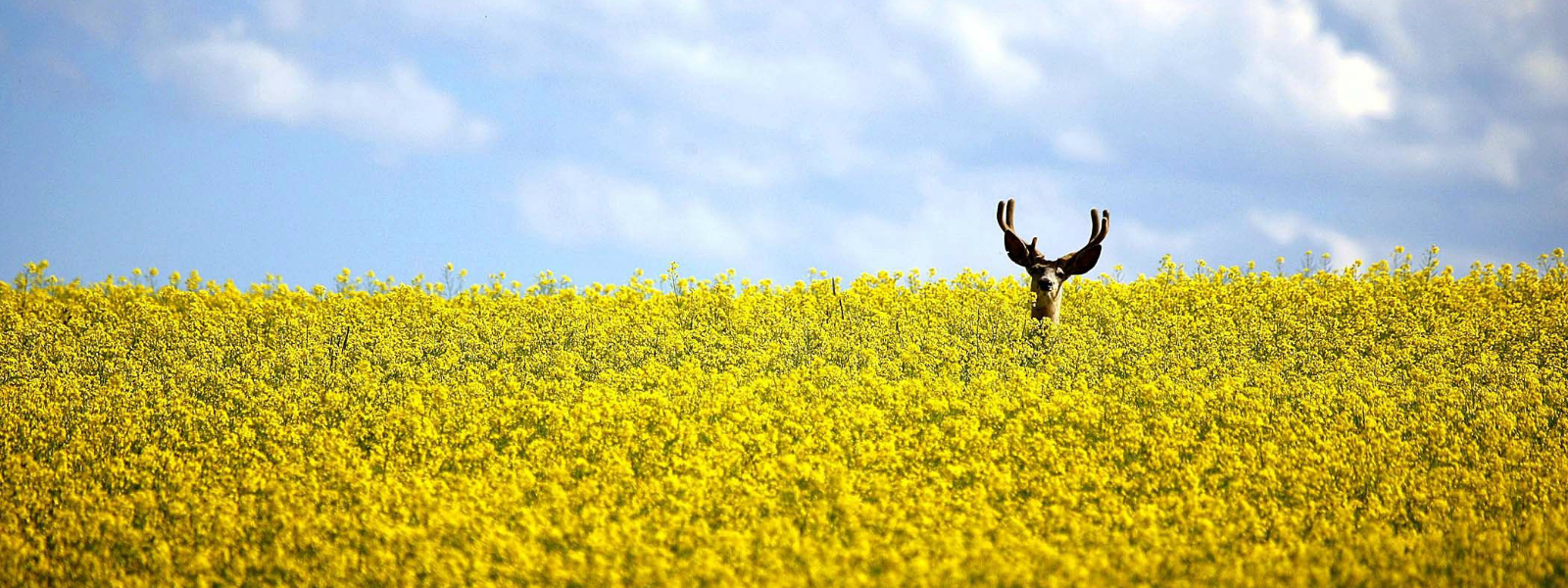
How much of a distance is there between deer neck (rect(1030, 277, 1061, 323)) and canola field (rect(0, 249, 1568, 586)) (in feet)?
0.77

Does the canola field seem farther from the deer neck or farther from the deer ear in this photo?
the deer ear

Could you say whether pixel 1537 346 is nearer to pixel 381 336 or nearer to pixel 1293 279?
pixel 1293 279

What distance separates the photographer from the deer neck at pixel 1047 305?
1373 centimetres

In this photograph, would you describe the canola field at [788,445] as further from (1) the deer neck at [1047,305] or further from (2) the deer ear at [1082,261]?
(2) the deer ear at [1082,261]

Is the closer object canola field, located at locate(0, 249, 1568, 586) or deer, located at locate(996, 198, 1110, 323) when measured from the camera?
canola field, located at locate(0, 249, 1568, 586)

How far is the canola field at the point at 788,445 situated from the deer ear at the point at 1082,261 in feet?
2.26

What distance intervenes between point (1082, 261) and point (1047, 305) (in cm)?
71

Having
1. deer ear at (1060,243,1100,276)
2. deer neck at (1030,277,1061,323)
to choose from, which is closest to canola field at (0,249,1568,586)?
deer neck at (1030,277,1061,323)

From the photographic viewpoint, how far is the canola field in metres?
7.05

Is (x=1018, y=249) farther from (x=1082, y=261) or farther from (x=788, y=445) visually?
(x=788, y=445)

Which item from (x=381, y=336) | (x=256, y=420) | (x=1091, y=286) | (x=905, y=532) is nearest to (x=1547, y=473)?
→ (x=905, y=532)

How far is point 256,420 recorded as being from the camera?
10328 mm

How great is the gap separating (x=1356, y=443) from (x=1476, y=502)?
111 centimetres

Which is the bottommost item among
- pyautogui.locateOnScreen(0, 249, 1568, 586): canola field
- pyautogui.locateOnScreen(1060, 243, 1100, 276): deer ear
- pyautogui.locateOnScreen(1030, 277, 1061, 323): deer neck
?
pyautogui.locateOnScreen(0, 249, 1568, 586): canola field
